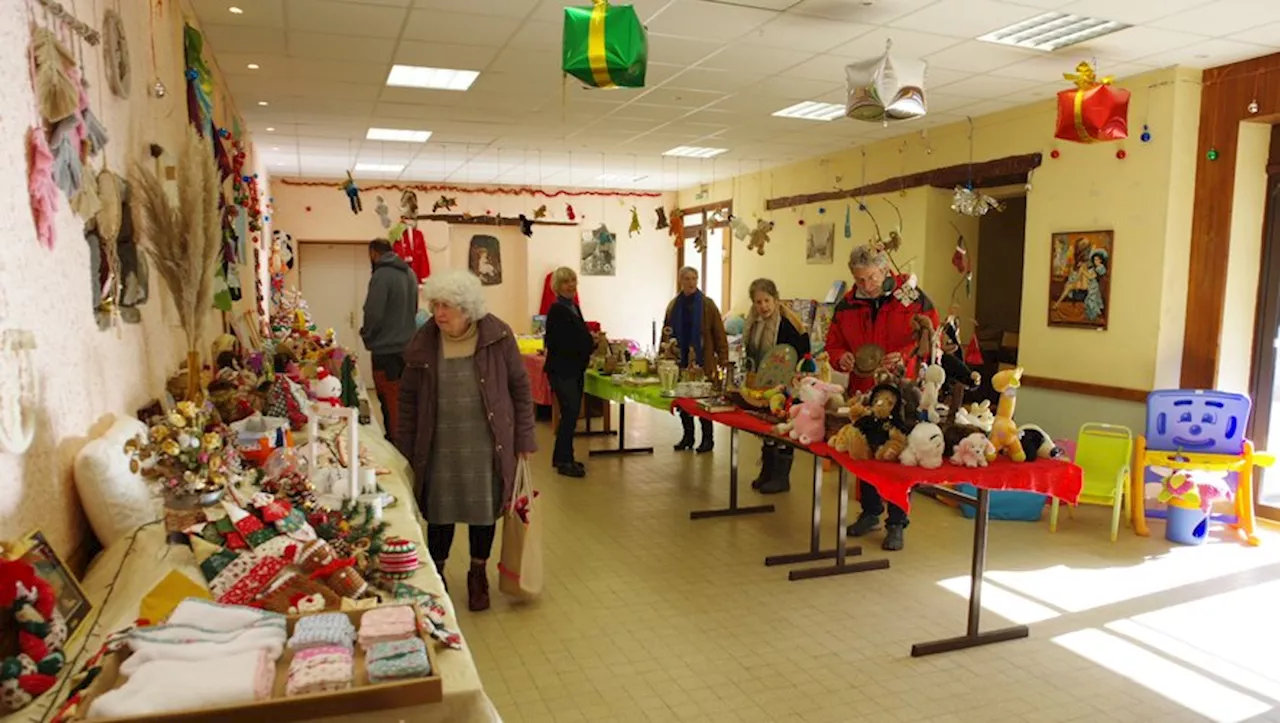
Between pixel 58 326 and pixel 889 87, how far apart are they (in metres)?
3.92

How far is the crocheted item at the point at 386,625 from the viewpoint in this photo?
1.57m

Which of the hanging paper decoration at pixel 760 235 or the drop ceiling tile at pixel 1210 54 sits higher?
the drop ceiling tile at pixel 1210 54

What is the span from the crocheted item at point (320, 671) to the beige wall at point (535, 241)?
11.4 meters

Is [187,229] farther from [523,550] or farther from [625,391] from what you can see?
[625,391]

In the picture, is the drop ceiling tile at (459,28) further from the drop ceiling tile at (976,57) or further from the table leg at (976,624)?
the table leg at (976,624)

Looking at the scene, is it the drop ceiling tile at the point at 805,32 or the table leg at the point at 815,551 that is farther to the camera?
the drop ceiling tile at the point at 805,32

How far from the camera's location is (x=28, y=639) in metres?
1.51

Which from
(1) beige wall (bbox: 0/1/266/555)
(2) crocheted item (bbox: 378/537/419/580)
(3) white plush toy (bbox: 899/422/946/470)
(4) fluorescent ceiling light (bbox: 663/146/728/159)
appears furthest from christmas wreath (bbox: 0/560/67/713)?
(4) fluorescent ceiling light (bbox: 663/146/728/159)

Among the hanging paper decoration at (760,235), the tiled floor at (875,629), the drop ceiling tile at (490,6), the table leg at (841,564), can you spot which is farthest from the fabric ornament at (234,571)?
the hanging paper decoration at (760,235)

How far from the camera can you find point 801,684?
10.5ft

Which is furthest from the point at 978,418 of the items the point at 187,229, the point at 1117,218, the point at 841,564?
the point at 1117,218

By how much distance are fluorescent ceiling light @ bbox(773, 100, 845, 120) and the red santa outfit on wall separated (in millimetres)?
6077

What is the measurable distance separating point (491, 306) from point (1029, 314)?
8509 mm

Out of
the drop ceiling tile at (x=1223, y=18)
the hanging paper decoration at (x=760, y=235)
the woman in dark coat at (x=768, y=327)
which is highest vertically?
the drop ceiling tile at (x=1223, y=18)
